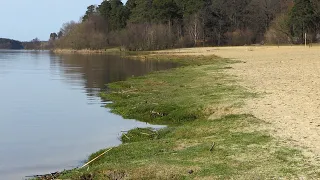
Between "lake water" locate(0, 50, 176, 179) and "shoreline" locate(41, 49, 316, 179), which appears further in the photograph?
"lake water" locate(0, 50, 176, 179)

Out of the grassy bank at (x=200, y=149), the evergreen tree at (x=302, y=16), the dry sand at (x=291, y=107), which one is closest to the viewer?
the grassy bank at (x=200, y=149)

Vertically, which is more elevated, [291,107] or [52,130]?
[291,107]

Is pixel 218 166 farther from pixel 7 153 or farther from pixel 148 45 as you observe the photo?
pixel 148 45

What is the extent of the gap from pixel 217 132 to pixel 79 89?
1855 centimetres

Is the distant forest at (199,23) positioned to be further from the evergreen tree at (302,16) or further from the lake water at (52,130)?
the lake water at (52,130)

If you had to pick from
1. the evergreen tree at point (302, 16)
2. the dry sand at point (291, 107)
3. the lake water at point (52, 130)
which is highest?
the evergreen tree at point (302, 16)

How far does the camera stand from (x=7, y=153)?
12.8m

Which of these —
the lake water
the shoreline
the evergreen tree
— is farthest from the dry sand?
the evergreen tree

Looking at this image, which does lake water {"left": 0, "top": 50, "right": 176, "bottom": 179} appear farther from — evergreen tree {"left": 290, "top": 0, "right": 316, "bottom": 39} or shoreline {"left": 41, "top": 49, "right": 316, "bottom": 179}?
evergreen tree {"left": 290, "top": 0, "right": 316, "bottom": 39}

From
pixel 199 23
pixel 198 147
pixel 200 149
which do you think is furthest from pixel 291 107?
pixel 199 23

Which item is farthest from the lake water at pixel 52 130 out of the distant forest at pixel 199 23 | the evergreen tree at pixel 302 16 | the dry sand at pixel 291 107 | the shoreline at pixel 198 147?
the distant forest at pixel 199 23

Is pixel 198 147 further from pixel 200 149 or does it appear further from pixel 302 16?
pixel 302 16

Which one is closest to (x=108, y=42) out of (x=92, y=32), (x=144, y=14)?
(x=92, y=32)

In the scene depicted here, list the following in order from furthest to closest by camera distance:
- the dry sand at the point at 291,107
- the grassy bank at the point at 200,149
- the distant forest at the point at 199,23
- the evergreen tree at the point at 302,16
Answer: the distant forest at the point at 199,23, the evergreen tree at the point at 302,16, the dry sand at the point at 291,107, the grassy bank at the point at 200,149
